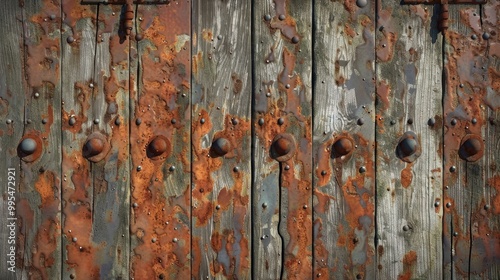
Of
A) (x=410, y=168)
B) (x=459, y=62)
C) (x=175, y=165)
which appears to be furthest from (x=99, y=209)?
(x=459, y=62)

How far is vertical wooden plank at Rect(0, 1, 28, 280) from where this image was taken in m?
1.83

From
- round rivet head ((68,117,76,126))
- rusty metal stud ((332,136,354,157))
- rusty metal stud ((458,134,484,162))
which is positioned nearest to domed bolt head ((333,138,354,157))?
rusty metal stud ((332,136,354,157))

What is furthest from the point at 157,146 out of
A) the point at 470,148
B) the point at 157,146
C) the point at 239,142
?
the point at 470,148

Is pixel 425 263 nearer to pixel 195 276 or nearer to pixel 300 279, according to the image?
pixel 300 279

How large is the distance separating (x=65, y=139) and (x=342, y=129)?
36.9 inches

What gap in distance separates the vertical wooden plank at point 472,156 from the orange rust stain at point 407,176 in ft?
0.40

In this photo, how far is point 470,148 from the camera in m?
1.81

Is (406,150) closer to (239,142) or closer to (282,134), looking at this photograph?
(282,134)

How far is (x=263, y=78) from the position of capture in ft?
6.00

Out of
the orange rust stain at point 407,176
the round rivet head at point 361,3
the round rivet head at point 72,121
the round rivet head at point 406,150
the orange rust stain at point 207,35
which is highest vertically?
the round rivet head at point 361,3

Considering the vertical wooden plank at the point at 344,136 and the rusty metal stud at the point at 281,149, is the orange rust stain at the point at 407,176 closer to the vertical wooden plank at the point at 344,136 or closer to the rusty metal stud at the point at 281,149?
the vertical wooden plank at the point at 344,136

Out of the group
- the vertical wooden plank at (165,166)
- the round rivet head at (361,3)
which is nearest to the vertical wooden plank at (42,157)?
the vertical wooden plank at (165,166)

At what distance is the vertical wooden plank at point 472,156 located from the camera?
1836mm

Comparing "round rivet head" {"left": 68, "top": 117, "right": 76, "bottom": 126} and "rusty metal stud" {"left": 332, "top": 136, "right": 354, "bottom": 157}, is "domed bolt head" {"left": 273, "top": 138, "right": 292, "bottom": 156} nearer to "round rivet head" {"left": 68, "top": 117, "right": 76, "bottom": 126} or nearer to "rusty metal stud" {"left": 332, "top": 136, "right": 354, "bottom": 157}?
"rusty metal stud" {"left": 332, "top": 136, "right": 354, "bottom": 157}
